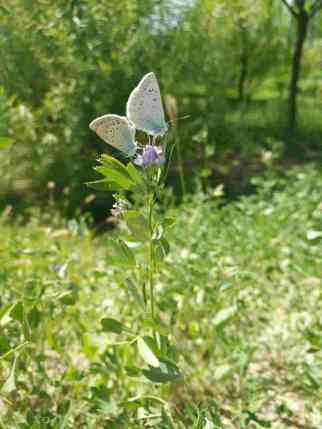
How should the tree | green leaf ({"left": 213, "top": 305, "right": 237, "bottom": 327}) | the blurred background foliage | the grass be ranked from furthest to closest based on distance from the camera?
1. the tree
2. the blurred background foliage
3. green leaf ({"left": 213, "top": 305, "right": 237, "bottom": 327})
4. the grass

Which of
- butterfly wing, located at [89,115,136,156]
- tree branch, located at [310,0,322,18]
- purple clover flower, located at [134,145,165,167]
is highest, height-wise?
butterfly wing, located at [89,115,136,156]

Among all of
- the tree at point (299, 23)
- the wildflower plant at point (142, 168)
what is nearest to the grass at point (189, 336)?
the wildflower plant at point (142, 168)

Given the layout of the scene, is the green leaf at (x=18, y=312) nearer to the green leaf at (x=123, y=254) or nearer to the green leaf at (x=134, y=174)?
the green leaf at (x=123, y=254)

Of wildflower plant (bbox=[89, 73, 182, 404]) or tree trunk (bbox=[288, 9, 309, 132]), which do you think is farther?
tree trunk (bbox=[288, 9, 309, 132])

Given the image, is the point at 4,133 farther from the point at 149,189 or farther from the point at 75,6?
the point at 149,189

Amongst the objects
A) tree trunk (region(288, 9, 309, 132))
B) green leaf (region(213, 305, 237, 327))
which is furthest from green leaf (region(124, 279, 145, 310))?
tree trunk (region(288, 9, 309, 132))

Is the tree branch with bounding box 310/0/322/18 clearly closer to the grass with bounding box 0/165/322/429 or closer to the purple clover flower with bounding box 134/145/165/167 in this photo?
the grass with bounding box 0/165/322/429

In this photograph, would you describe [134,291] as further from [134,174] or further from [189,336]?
[189,336]
